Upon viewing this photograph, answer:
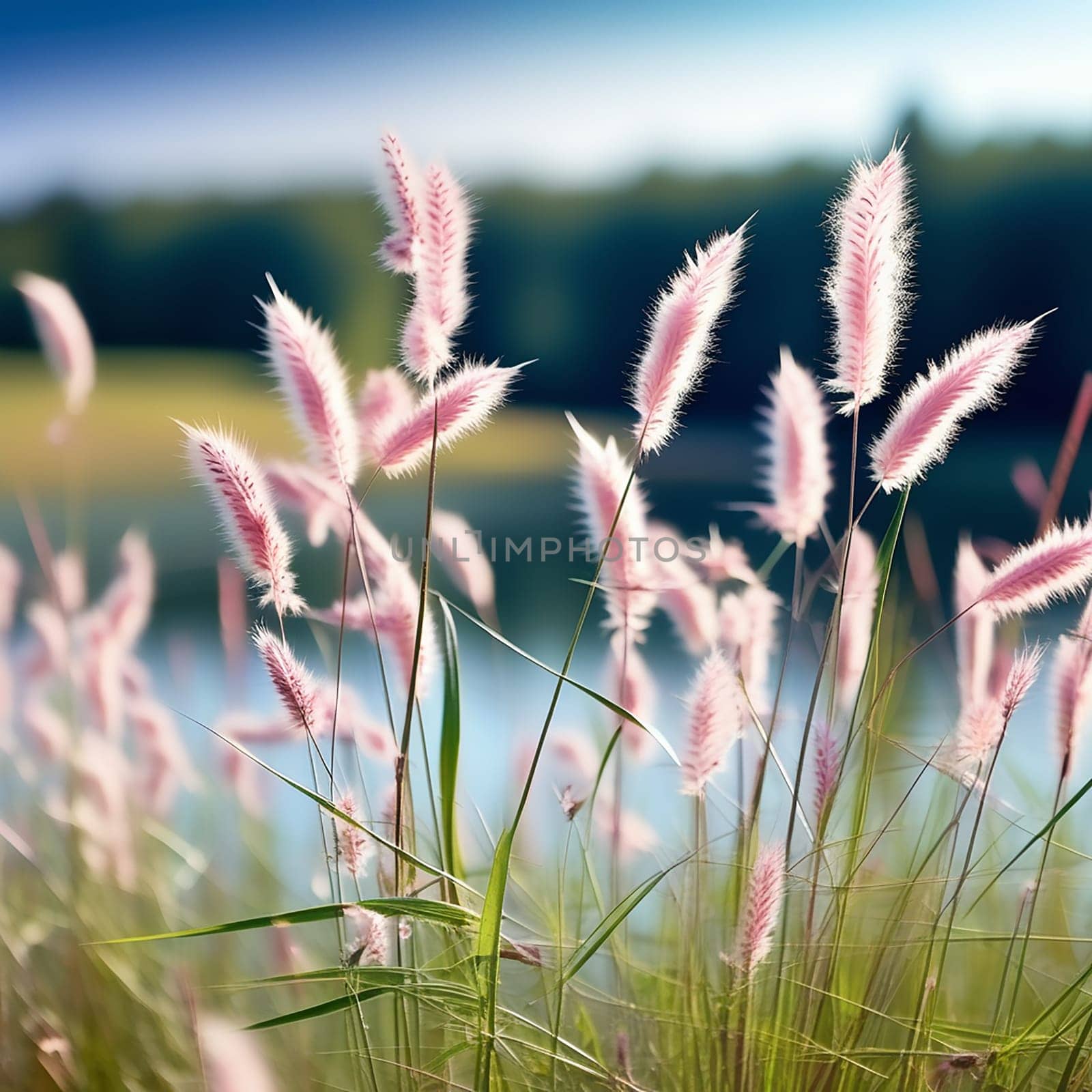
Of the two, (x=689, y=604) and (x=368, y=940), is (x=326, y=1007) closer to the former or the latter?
(x=368, y=940)

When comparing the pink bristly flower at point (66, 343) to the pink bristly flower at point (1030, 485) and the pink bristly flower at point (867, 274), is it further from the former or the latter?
the pink bristly flower at point (1030, 485)

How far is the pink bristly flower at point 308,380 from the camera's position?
1.88 feet

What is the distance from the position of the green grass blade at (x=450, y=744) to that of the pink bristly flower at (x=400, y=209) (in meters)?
0.20

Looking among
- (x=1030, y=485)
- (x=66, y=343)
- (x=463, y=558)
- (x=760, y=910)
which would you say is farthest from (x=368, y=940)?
(x=1030, y=485)

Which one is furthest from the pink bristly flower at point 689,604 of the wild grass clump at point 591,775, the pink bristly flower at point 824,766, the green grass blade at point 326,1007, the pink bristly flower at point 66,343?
the pink bristly flower at point 66,343

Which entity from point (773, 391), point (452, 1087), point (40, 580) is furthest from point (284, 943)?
point (773, 391)

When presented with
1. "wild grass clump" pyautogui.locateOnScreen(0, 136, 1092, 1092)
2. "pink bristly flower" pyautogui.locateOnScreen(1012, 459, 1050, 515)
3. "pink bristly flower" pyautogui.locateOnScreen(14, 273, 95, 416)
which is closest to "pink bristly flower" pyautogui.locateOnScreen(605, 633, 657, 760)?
"wild grass clump" pyautogui.locateOnScreen(0, 136, 1092, 1092)

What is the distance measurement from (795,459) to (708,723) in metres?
0.20

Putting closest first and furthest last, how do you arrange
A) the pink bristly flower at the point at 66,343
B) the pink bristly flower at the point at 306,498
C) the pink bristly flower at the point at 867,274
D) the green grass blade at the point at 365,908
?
1. the green grass blade at the point at 365,908
2. the pink bristly flower at the point at 867,274
3. the pink bristly flower at the point at 306,498
4. the pink bristly flower at the point at 66,343

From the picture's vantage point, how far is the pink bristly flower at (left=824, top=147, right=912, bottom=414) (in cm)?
59

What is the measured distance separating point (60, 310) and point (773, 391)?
630mm

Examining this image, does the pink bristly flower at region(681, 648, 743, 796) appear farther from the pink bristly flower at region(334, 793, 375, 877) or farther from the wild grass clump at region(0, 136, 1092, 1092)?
the pink bristly flower at region(334, 793, 375, 877)

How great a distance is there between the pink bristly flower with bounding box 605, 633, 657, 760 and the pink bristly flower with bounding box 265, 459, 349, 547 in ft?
0.70

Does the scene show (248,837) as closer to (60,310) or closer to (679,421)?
(60,310)
